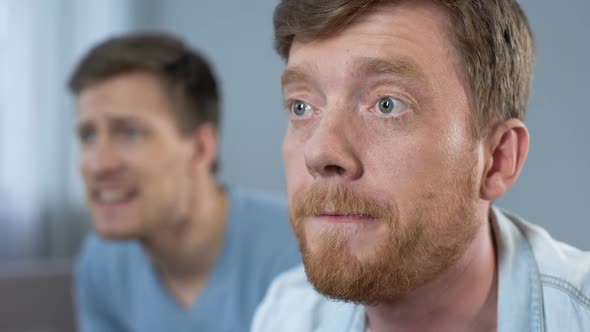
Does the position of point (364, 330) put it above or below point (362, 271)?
below

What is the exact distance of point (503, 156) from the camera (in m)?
0.80

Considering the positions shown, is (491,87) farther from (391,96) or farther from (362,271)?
(362,271)

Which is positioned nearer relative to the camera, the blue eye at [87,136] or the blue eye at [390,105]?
the blue eye at [390,105]

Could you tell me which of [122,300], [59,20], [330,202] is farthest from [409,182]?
[59,20]

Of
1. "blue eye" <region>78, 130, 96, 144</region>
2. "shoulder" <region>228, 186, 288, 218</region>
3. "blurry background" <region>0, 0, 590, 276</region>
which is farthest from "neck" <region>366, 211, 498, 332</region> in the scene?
"blurry background" <region>0, 0, 590, 276</region>

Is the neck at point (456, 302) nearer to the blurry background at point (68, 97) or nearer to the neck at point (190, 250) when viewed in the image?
the neck at point (190, 250)

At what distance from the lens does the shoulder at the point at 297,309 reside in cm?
94

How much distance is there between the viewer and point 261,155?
2121 mm

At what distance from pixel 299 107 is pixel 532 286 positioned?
34 cm

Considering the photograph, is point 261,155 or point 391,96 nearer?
point 391,96

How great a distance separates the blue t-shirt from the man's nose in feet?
2.30

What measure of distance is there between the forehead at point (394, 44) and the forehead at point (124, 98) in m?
0.78

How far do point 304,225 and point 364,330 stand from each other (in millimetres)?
228

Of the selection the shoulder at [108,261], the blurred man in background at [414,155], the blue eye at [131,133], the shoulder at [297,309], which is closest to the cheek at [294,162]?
the blurred man in background at [414,155]
